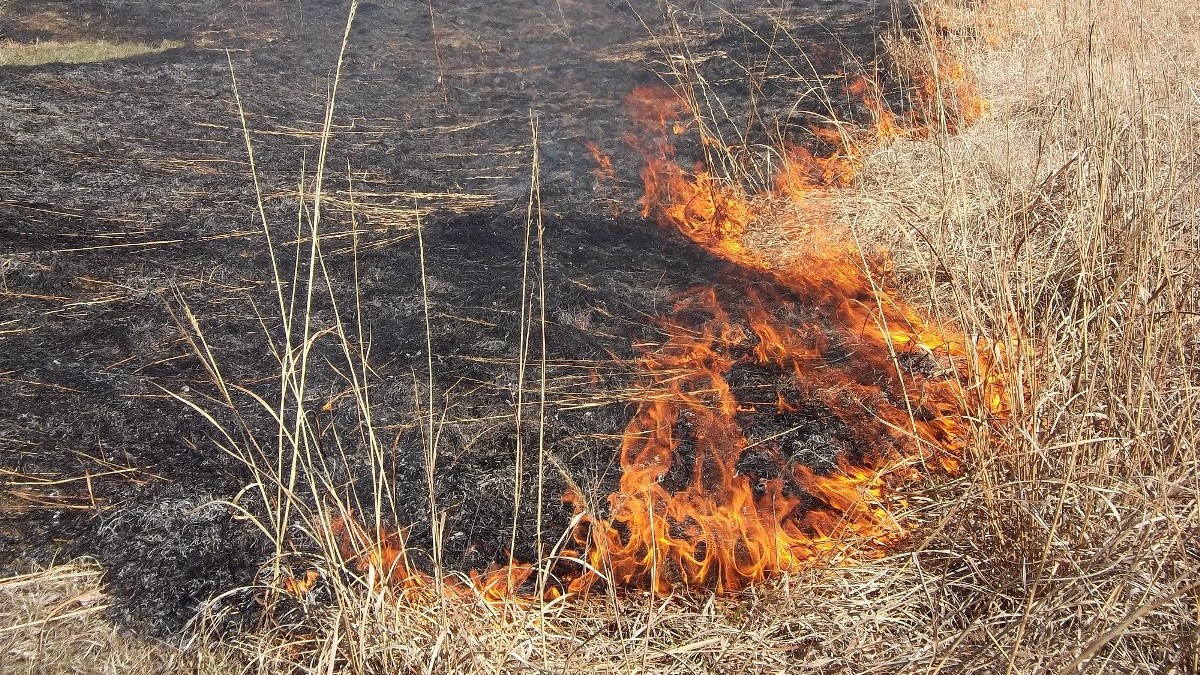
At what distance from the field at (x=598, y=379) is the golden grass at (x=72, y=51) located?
1.71 feet

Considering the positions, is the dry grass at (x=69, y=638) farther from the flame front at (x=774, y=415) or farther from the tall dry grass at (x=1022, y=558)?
the flame front at (x=774, y=415)

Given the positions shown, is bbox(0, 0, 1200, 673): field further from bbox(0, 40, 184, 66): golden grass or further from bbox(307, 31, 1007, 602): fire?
bbox(0, 40, 184, 66): golden grass

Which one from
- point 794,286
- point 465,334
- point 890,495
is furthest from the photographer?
point 794,286

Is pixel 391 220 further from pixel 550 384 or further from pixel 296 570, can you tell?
pixel 296 570

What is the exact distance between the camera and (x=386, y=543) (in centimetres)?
247

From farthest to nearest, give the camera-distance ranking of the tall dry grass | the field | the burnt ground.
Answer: the burnt ground → the field → the tall dry grass

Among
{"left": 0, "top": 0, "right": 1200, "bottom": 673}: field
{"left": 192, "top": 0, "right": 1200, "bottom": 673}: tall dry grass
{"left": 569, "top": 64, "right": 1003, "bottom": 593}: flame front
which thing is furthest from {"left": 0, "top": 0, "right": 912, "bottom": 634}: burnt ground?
{"left": 192, "top": 0, "right": 1200, "bottom": 673}: tall dry grass

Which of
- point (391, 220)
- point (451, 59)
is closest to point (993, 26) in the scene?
point (451, 59)

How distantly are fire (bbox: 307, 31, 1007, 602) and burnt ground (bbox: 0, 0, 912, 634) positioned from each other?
0.36ft

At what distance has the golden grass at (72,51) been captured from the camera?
5776mm

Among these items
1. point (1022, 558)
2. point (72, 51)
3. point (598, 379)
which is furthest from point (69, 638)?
point (72, 51)

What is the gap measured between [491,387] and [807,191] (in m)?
2.43

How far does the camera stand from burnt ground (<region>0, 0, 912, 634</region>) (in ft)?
8.63

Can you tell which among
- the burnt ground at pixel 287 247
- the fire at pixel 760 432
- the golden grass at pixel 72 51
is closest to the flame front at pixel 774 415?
the fire at pixel 760 432
